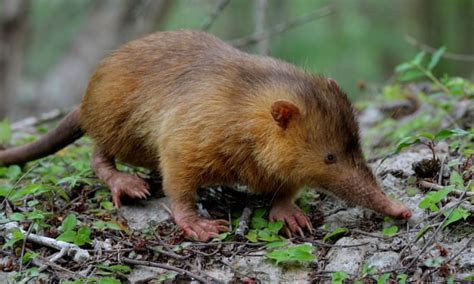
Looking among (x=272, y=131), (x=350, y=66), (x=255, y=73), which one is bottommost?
(x=350, y=66)

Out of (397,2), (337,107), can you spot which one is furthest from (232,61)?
(397,2)

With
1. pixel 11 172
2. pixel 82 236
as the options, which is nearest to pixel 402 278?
pixel 82 236

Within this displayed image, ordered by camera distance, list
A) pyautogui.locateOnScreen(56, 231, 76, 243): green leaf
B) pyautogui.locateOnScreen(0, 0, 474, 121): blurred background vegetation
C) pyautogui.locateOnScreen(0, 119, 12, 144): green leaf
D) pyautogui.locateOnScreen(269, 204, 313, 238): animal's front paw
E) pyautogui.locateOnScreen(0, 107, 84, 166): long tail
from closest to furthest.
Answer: pyautogui.locateOnScreen(56, 231, 76, 243): green leaf
pyautogui.locateOnScreen(269, 204, 313, 238): animal's front paw
pyautogui.locateOnScreen(0, 107, 84, 166): long tail
pyautogui.locateOnScreen(0, 119, 12, 144): green leaf
pyautogui.locateOnScreen(0, 0, 474, 121): blurred background vegetation

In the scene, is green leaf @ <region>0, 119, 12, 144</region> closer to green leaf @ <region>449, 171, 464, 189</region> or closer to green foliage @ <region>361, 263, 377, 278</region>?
green foliage @ <region>361, 263, 377, 278</region>

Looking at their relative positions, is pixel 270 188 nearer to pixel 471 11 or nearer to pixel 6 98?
pixel 6 98

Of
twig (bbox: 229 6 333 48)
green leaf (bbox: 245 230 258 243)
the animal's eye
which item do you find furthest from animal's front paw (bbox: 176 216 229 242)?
twig (bbox: 229 6 333 48)

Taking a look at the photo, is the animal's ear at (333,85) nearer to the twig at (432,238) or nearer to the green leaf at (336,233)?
the green leaf at (336,233)

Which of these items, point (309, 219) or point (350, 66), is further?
point (350, 66)
